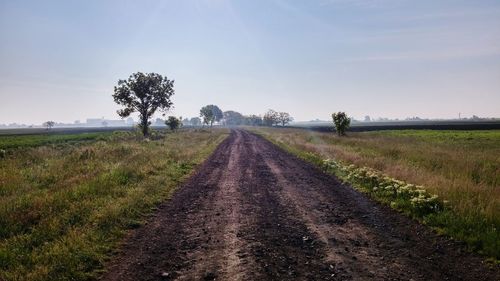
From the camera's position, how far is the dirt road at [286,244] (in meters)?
6.64

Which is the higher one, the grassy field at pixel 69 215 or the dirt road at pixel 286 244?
the grassy field at pixel 69 215

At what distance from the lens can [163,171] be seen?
19766mm

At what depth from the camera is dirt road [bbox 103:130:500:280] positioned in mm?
6637

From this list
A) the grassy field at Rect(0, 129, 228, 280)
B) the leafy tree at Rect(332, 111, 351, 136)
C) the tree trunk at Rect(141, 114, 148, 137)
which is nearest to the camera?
Result: the grassy field at Rect(0, 129, 228, 280)

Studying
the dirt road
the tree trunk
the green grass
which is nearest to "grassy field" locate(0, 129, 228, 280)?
the dirt road

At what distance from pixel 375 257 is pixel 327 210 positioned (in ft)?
13.3

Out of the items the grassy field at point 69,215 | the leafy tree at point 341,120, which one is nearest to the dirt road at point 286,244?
the grassy field at point 69,215

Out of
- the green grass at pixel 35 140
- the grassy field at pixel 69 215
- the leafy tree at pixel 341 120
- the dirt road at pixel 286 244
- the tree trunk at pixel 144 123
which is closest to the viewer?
the dirt road at pixel 286 244

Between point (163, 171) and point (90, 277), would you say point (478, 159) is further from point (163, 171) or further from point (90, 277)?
point (90, 277)

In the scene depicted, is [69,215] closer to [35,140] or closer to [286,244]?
[286,244]

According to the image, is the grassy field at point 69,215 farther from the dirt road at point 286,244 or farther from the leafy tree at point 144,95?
the leafy tree at point 144,95

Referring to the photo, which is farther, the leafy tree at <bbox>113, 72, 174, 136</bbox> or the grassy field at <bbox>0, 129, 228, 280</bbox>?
the leafy tree at <bbox>113, 72, 174, 136</bbox>

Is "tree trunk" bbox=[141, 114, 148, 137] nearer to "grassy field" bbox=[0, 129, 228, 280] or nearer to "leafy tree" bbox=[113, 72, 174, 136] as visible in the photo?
"leafy tree" bbox=[113, 72, 174, 136]

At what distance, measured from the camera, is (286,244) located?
817 centimetres
